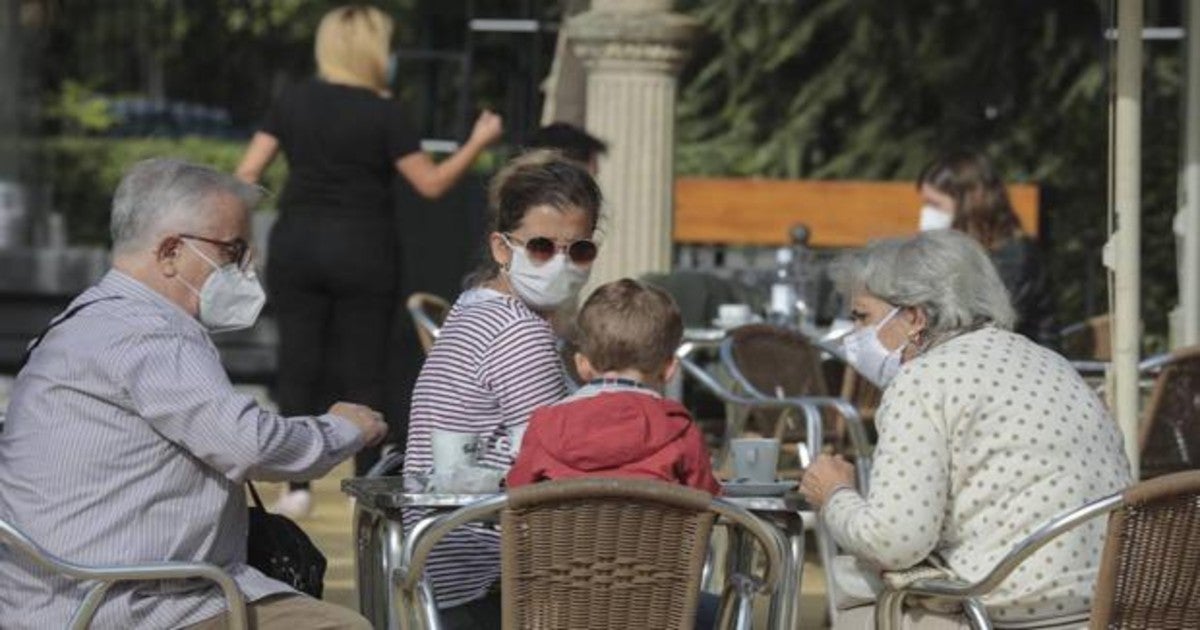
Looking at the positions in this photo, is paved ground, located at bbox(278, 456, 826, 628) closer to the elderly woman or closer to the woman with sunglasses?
the woman with sunglasses

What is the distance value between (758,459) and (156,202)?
1162mm

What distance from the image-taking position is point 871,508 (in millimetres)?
4527

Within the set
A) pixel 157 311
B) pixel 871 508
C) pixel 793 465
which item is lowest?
pixel 793 465

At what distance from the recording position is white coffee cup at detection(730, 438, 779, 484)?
502 cm

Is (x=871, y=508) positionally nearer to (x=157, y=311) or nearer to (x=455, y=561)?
(x=455, y=561)

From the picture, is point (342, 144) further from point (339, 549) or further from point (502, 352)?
point (502, 352)

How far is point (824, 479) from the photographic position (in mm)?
4730

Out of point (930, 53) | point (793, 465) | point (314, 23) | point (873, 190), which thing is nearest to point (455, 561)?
point (793, 465)

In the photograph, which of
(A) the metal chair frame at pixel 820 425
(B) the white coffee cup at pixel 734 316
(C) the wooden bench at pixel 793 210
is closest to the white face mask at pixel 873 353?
(A) the metal chair frame at pixel 820 425

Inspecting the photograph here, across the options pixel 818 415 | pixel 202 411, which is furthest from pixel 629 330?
pixel 818 415

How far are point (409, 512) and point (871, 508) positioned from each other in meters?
0.82

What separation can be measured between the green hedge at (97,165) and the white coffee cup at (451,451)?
1791 cm

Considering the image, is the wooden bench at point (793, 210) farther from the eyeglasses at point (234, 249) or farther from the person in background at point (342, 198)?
the eyeglasses at point (234, 249)

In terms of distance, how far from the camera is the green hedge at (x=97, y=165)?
23.0 meters
